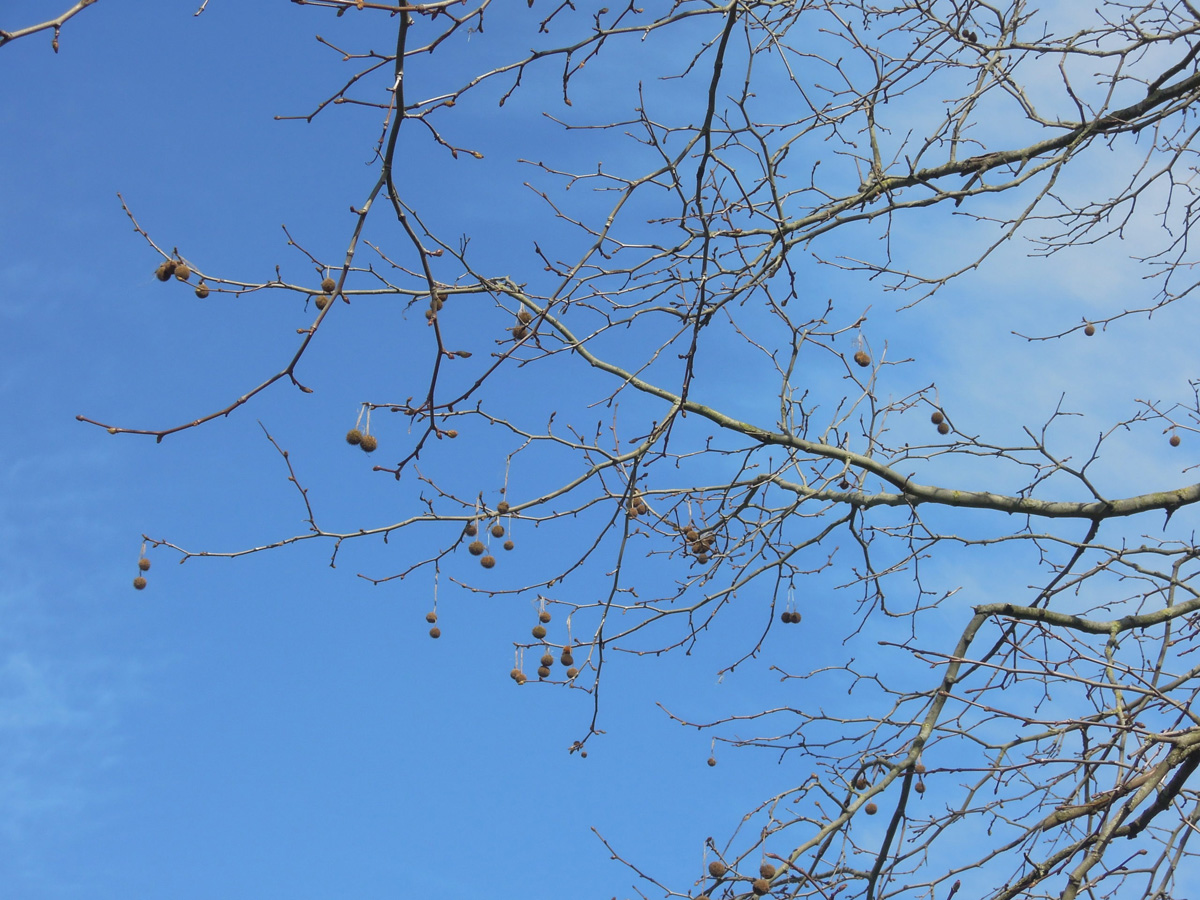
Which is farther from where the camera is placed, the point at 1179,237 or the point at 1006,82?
the point at 1179,237

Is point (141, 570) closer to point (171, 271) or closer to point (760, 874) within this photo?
point (171, 271)

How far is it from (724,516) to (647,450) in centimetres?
124

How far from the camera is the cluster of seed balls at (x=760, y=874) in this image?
3996 millimetres

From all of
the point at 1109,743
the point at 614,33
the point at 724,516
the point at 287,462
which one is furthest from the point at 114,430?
the point at 1109,743

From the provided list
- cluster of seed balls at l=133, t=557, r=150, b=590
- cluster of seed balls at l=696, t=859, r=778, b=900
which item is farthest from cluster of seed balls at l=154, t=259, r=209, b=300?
cluster of seed balls at l=696, t=859, r=778, b=900

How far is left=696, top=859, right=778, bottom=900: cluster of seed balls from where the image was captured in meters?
4.00

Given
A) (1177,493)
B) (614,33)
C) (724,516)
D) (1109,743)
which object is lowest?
(1109,743)

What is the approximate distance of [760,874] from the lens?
4105mm

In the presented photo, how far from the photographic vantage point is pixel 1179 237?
5.64 metres

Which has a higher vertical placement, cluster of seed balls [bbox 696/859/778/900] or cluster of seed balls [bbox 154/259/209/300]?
cluster of seed balls [bbox 154/259/209/300]

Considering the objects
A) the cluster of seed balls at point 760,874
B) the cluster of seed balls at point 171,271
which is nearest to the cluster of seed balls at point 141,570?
the cluster of seed balls at point 171,271

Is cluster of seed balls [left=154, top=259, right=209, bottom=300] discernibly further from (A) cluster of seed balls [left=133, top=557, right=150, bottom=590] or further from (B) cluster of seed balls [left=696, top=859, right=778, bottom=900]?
(B) cluster of seed balls [left=696, top=859, right=778, bottom=900]

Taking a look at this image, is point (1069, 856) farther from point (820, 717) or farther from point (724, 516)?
point (724, 516)

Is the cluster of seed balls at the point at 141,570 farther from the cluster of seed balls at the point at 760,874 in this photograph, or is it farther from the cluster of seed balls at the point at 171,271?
the cluster of seed balls at the point at 760,874
